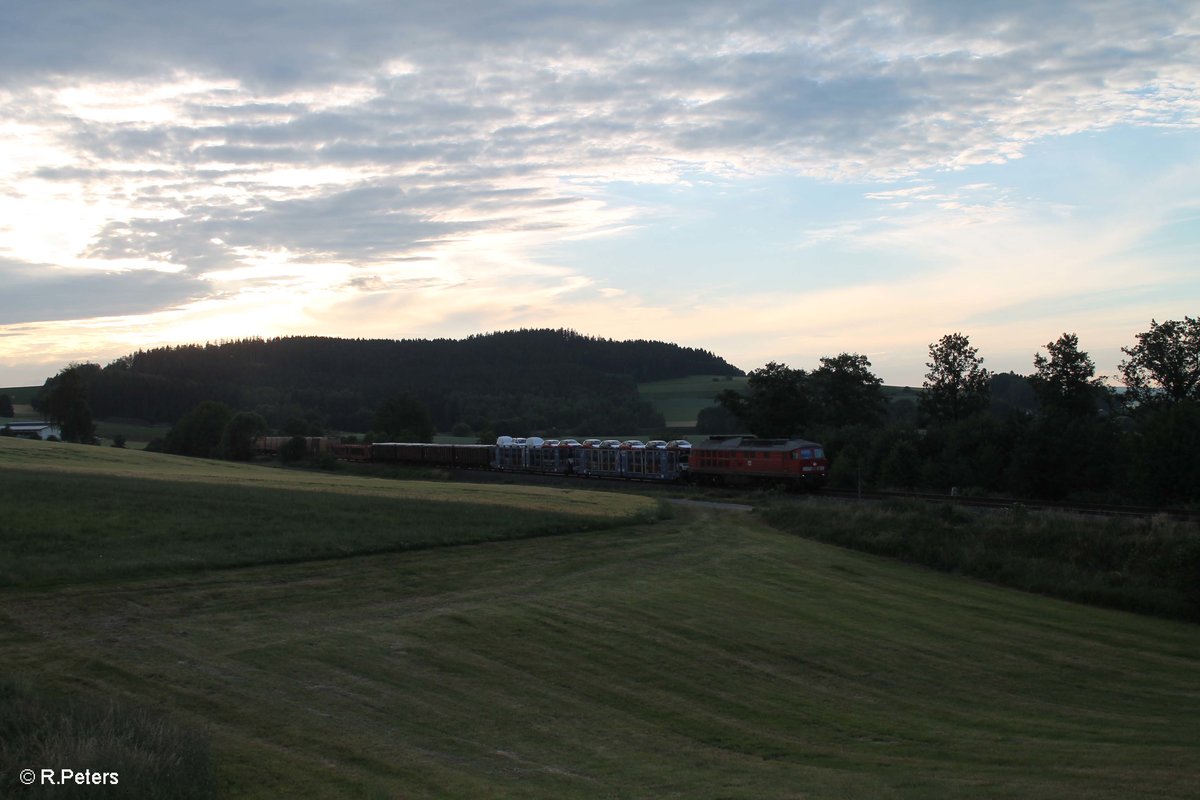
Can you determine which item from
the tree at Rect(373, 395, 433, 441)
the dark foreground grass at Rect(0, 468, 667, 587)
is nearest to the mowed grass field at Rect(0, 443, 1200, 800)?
the dark foreground grass at Rect(0, 468, 667, 587)

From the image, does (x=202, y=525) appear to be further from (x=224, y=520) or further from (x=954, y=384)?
(x=954, y=384)

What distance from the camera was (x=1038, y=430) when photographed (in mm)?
54844

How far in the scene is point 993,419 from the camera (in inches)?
2347

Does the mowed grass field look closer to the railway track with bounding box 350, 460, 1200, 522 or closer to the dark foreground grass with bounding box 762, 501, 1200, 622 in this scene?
the dark foreground grass with bounding box 762, 501, 1200, 622

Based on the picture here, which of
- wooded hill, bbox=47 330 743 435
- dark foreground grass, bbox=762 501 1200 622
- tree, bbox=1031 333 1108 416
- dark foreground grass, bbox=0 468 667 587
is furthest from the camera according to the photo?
wooded hill, bbox=47 330 743 435

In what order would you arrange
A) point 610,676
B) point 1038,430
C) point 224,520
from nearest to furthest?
point 610,676 → point 224,520 → point 1038,430

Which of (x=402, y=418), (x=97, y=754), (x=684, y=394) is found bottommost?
(x=97, y=754)

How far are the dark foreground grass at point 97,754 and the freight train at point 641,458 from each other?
46.1 metres

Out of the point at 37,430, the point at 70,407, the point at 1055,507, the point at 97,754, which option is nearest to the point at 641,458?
the point at 1055,507

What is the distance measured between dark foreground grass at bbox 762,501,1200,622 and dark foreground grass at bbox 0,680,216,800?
25.3 m

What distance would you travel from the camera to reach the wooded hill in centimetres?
15550

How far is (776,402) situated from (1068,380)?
23.3 m

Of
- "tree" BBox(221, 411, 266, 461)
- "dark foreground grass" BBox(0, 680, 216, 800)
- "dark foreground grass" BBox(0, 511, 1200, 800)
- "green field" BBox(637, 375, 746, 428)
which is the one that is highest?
"green field" BBox(637, 375, 746, 428)

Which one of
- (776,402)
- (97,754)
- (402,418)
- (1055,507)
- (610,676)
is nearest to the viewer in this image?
(97,754)
